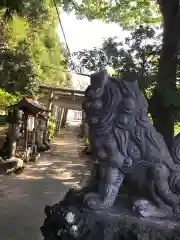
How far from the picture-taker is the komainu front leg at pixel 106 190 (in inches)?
76.2

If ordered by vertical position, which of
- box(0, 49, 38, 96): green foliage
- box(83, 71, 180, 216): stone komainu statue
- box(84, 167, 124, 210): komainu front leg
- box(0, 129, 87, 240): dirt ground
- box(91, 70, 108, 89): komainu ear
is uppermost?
box(0, 49, 38, 96): green foliage

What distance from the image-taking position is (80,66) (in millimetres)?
4215

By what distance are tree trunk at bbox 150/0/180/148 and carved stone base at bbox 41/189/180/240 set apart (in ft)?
5.61

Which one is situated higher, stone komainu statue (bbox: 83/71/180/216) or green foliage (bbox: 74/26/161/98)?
green foliage (bbox: 74/26/161/98)

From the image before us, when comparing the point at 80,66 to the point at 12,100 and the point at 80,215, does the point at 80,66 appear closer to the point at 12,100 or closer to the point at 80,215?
the point at 80,215

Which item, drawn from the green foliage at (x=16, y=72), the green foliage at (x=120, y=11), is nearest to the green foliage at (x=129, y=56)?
the green foliage at (x=120, y=11)

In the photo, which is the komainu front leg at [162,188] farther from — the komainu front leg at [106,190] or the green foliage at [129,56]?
the green foliage at [129,56]

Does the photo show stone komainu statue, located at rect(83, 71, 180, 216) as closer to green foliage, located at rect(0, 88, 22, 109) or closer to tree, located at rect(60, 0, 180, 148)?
tree, located at rect(60, 0, 180, 148)

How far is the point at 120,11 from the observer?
612 cm

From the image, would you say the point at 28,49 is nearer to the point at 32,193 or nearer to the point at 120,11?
the point at 120,11

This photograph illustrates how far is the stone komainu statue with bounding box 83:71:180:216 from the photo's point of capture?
1.90 meters

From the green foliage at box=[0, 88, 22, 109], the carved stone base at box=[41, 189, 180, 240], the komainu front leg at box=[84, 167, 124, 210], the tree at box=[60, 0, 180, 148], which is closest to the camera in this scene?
the carved stone base at box=[41, 189, 180, 240]

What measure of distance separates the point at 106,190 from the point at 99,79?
0.72 meters

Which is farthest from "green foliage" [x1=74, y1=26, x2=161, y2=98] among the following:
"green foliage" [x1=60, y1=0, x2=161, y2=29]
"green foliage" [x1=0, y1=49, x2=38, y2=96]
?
"green foliage" [x1=0, y1=49, x2=38, y2=96]
